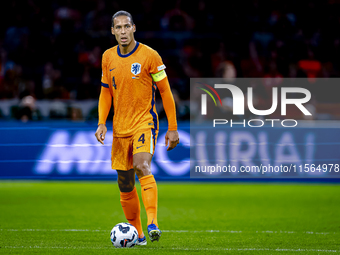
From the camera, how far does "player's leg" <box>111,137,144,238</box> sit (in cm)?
510

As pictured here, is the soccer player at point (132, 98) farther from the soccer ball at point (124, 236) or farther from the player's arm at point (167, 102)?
the soccer ball at point (124, 236)

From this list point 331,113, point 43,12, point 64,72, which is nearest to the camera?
point 331,113

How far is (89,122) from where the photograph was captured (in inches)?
453

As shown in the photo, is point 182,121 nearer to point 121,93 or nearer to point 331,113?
point 331,113

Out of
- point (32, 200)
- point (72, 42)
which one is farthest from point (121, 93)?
point (72, 42)

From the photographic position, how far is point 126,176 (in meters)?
5.20

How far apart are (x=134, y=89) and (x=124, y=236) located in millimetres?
1300

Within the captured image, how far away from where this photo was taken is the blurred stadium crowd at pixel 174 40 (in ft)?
46.1

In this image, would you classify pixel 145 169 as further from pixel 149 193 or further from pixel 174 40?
pixel 174 40

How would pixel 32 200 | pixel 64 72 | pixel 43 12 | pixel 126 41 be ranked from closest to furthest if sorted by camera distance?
pixel 126 41 < pixel 32 200 < pixel 64 72 < pixel 43 12

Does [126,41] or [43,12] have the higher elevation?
[43,12]

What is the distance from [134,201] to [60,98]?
852cm

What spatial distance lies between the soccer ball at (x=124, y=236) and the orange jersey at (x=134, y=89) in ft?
2.69

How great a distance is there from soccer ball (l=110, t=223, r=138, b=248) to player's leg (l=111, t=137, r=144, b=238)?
29cm
